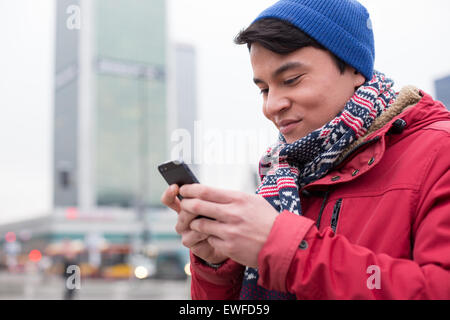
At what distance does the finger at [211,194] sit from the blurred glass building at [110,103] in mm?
46759

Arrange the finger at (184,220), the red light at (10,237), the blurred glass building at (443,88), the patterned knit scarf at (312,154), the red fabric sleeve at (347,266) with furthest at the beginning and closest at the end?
the red light at (10,237)
the blurred glass building at (443,88)
the patterned knit scarf at (312,154)
the finger at (184,220)
the red fabric sleeve at (347,266)

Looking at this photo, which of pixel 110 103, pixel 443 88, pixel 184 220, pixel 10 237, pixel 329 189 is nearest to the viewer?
pixel 184 220

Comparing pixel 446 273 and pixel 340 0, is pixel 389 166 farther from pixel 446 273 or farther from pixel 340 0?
pixel 340 0

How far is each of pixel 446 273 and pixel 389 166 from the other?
1.24 feet

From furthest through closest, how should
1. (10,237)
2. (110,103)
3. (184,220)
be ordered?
1. (110,103)
2. (10,237)
3. (184,220)

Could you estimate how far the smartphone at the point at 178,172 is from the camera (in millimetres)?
1317

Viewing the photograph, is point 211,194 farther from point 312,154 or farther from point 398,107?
point 398,107

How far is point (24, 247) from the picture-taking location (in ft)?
137

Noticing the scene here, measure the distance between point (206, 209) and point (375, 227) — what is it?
0.46 metres

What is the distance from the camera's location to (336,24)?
1594 millimetres

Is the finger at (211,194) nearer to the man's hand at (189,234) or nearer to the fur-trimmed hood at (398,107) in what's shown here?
the man's hand at (189,234)

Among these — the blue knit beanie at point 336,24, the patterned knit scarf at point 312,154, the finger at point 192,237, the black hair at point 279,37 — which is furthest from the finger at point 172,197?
the blue knit beanie at point 336,24

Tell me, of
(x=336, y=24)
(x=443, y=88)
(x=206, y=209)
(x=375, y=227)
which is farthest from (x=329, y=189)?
(x=443, y=88)
